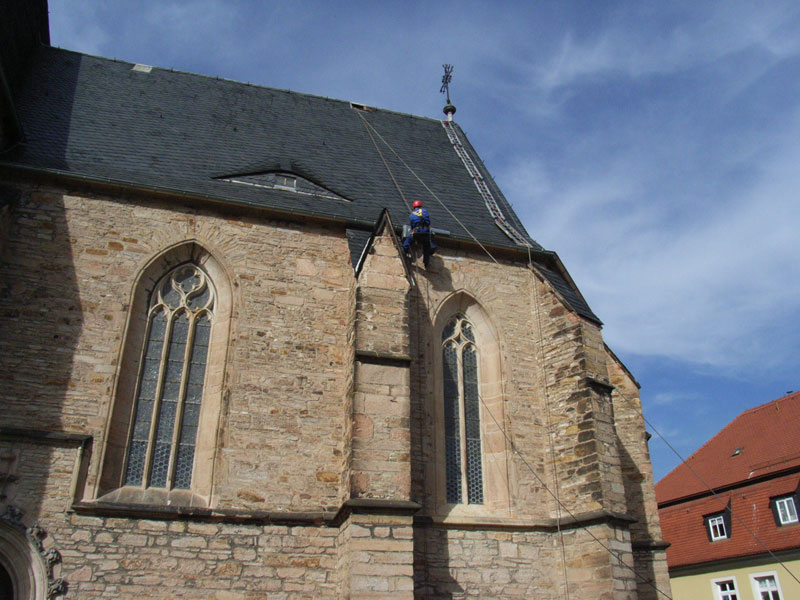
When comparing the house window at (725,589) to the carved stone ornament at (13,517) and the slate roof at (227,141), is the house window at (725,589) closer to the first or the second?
the slate roof at (227,141)

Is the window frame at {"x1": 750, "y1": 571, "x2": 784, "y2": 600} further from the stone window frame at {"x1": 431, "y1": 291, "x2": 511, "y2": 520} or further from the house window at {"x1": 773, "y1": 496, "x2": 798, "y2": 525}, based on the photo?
the stone window frame at {"x1": 431, "y1": 291, "x2": 511, "y2": 520}

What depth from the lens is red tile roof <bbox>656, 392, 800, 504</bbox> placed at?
18891 millimetres

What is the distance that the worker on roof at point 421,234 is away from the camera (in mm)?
10648

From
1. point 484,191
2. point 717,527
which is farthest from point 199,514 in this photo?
point 717,527

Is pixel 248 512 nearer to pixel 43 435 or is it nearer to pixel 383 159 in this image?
pixel 43 435

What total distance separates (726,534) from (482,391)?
1131 cm

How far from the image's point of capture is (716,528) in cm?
1902

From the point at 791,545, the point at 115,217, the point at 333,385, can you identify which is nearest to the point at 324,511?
the point at 333,385

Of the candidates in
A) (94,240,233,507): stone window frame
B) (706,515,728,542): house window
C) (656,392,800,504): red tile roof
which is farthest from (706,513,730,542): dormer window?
(94,240,233,507): stone window frame

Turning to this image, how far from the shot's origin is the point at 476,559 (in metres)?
9.14

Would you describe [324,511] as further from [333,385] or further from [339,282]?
[339,282]

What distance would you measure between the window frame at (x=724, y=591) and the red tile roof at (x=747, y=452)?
7.90 ft

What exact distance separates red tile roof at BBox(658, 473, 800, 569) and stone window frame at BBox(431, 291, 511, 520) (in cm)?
888

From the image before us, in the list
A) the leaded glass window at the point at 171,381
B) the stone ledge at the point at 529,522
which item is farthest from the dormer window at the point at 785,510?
the leaded glass window at the point at 171,381
